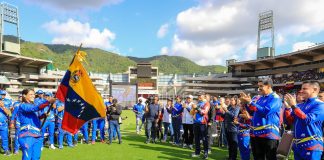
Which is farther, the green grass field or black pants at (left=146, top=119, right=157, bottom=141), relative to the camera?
black pants at (left=146, top=119, right=157, bottom=141)

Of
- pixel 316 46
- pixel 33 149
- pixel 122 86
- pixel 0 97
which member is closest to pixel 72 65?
pixel 33 149

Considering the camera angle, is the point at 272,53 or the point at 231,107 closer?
the point at 231,107

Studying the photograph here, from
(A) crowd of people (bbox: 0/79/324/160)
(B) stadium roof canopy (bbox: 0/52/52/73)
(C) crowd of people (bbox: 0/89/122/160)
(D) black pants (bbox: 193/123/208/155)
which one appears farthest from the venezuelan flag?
(B) stadium roof canopy (bbox: 0/52/52/73)

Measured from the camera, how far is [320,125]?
201 inches

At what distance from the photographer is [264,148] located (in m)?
6.43

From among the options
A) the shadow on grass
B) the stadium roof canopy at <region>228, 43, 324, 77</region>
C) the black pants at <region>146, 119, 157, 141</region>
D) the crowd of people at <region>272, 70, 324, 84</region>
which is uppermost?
the stadium roof canopy at <region>228, 43, 324, 77</region>

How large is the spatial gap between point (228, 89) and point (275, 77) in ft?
91.8

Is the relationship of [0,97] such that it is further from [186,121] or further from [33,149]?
[186,121]

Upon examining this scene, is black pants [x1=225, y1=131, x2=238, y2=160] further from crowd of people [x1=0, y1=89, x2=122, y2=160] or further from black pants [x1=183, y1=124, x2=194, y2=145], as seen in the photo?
crowd of people [x1=0, y1=89, x2=122, y2=160]

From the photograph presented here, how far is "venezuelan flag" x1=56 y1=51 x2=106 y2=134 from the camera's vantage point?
21.7ft

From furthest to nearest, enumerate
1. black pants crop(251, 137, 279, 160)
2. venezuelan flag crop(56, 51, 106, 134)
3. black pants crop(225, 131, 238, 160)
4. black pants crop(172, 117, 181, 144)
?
black pants crop(172, 117, 181, 144), black pants crop(225, 131, 238, 160), venezuelan flag crop(56, 51, 106, 134), black pants crop(251, 137, 279, 160)

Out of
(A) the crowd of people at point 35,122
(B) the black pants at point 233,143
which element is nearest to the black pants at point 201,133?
(B) the black pants at point 233,143

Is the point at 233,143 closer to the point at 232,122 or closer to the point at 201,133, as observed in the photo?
the point at 232,122

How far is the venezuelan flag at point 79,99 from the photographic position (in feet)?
21.7
